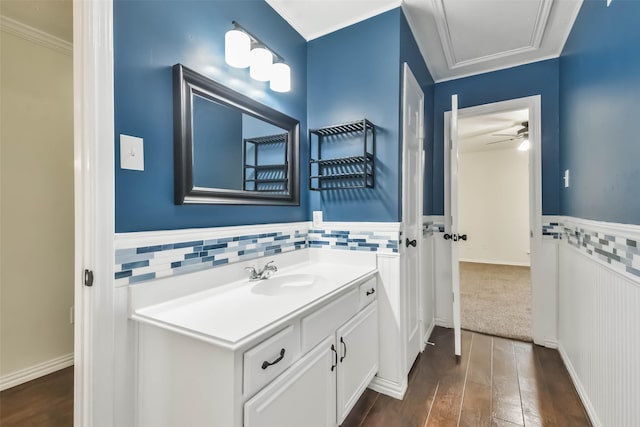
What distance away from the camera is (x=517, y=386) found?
1.89 m

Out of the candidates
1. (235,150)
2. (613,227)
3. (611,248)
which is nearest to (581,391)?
(611,248)

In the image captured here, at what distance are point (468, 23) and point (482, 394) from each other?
8.19 ft

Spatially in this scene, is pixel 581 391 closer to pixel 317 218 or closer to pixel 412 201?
pixel 412 201

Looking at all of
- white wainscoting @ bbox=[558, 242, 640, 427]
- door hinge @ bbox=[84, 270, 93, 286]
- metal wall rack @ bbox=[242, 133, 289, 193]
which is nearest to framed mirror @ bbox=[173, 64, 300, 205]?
metal wall rack @ bbox=[242, 133, 289, 193]

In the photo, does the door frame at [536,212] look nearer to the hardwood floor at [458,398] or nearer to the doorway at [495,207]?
the hardwood floor at [458,398]

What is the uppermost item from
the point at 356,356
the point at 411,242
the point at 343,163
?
the point at 343,163

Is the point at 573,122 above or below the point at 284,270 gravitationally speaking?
above

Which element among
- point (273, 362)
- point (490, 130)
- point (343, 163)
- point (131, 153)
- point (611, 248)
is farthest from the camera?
point (490, 130)

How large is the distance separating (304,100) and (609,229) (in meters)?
1.87

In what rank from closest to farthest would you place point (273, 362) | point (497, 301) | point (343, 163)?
1. point (273, 362)
2. point (343, 163)
3. point (497, 301)

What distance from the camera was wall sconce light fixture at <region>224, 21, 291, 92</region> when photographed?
1435mm

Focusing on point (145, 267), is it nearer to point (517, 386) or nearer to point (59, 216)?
point (59, 216)

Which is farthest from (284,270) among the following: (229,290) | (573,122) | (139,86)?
(573,122)

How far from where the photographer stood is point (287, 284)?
1571 mm
